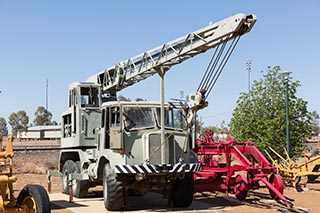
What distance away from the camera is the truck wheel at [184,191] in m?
12.6

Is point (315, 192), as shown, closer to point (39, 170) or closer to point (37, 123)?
point (39, 170)

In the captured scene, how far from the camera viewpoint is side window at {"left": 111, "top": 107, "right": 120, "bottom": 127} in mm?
12266

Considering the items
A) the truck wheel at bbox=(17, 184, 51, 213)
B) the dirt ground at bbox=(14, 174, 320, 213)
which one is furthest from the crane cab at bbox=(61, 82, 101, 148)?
the truck wheel at bbox=(17, 184, 51, 213)

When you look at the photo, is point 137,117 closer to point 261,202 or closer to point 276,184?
point 261,202

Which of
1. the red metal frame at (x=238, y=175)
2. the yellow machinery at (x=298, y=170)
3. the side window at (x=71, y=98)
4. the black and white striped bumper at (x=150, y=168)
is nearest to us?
the black and white striped bumper at (x=150, y=168)

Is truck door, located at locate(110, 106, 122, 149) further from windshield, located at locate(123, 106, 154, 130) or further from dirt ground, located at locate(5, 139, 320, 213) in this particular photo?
dirt ground, located at locate(5, 139, 320, 213)

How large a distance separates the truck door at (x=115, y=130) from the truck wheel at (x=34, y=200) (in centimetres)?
403

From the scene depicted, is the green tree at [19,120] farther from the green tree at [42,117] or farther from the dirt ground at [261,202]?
the dirt ground at [261,202]

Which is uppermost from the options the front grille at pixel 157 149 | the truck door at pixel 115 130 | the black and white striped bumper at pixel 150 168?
the truck door at pixel 115 130

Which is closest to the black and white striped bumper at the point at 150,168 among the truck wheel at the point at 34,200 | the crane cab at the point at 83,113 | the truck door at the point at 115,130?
the truck door at the point at 115,130

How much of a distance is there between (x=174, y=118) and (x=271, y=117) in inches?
441

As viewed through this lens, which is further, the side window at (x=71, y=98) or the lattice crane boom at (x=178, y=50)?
the side window at (x=71, y=98)

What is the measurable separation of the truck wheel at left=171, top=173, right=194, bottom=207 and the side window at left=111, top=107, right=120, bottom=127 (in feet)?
7.23

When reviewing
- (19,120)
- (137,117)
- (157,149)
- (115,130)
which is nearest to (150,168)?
(157,149)
